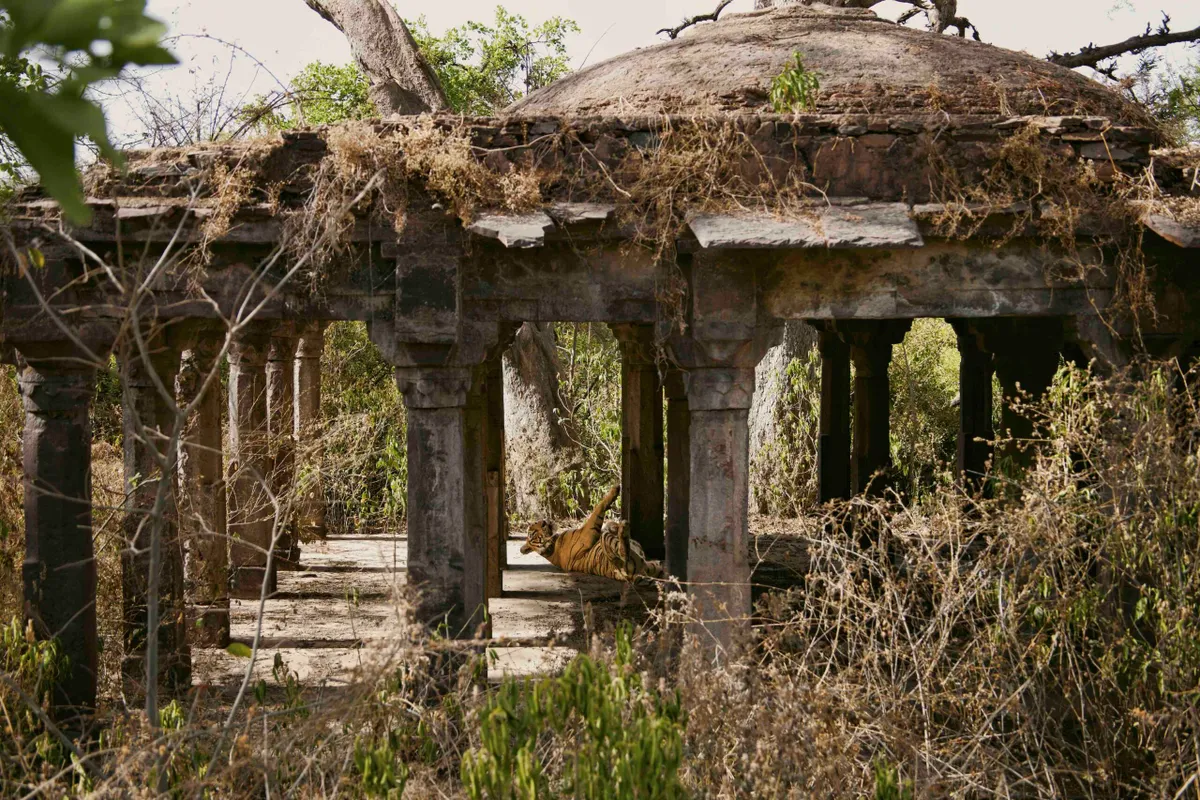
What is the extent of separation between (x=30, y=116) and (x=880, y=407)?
37.8 feet

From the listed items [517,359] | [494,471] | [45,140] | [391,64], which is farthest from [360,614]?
[45,140]

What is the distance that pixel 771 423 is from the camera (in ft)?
50.8

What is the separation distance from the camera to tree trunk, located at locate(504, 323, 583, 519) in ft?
52.0

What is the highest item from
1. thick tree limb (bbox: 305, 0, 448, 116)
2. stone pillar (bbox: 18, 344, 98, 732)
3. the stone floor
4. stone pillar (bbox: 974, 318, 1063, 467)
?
thick tree limb (bbox: 305, 0, 448, 116)

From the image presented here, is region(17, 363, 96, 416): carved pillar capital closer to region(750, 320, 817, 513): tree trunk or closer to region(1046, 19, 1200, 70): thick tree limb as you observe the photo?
region(750, 320, 817, 513): tree trunk

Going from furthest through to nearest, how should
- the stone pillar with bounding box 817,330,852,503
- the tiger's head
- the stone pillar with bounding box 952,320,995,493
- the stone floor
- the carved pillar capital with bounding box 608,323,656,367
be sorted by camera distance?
the stone pillar with bounding box 817,330,852,503 < the tiger's head < the stone pillar with bounding box 952,320,995,493 < the carved pillar capital with bounding box 608,323,656,367 < the stone floor

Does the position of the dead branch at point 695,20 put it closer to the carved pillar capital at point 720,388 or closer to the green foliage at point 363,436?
the green foliage at point 363,436

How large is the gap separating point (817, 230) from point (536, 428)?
1066cm

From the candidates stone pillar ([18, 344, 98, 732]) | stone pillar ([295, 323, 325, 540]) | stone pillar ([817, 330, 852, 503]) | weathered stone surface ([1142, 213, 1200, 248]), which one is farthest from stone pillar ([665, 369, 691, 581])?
stone pillar ([295, 323, 325, 540])

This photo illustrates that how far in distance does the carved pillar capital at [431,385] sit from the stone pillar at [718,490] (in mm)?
1276

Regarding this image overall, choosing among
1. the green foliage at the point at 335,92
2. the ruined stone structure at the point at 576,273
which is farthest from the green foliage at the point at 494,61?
the ruined stone structure at the point at 576,273

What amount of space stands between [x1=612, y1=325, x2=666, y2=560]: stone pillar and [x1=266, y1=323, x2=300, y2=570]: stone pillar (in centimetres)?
322

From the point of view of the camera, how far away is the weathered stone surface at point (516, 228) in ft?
18.7

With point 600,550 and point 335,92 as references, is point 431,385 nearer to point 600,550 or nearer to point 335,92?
point 600,550
